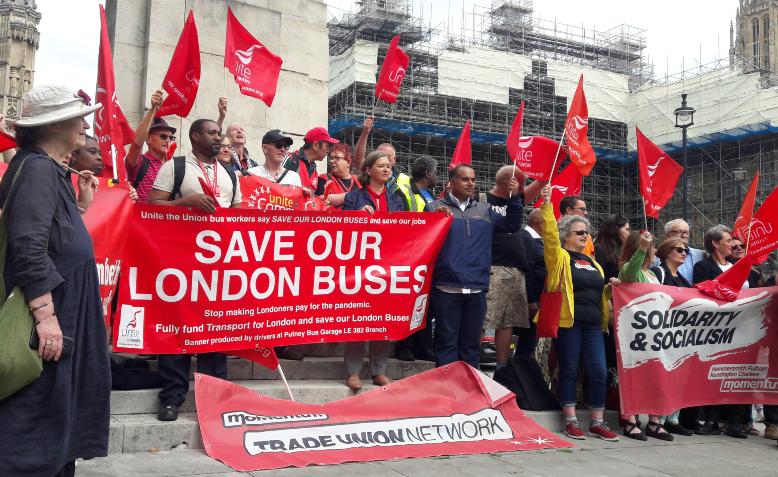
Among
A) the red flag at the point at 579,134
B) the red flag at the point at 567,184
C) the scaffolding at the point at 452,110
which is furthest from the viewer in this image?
the scaffolding at the point at 452,110

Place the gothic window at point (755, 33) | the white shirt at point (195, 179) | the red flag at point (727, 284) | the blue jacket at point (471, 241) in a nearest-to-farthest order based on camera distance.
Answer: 1. the white shirt at point (195, 179)
2. the blue jacket at point (471, 241)
3. the red flag at point (727, 284)
4. the gothic window at point (755, 33)

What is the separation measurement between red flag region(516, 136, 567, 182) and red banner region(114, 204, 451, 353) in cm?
144

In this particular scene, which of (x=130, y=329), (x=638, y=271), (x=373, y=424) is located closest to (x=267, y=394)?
(x=373, y=424)

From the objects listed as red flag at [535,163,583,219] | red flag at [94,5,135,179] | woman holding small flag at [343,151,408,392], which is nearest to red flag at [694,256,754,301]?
woman holding small flag at [343,151,408,392]

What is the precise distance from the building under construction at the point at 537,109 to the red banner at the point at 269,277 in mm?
31176

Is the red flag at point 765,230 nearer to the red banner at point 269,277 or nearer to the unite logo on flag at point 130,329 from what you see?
the red banner at point 269,277

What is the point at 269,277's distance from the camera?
5.74m

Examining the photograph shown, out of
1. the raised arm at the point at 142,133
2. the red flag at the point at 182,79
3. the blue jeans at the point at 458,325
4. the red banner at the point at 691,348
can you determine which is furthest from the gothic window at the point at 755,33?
the raised arm at the point at 142,133

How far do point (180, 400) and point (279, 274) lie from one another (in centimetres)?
119

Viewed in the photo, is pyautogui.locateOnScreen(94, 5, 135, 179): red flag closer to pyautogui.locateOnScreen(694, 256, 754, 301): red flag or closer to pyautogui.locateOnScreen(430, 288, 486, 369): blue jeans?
pyautogui.locateOnScreen(430, 288, 486, 369): blue jeans

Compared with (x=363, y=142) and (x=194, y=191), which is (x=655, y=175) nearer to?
(x=363, y=142)

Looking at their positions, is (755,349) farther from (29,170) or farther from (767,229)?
(29,170)

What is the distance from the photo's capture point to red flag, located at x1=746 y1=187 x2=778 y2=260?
7000mm

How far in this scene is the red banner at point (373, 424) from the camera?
16.1ft
